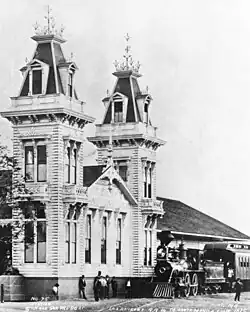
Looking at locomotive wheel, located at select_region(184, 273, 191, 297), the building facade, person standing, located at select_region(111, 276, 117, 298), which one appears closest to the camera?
the building facade

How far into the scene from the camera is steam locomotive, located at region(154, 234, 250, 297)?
45.5 m

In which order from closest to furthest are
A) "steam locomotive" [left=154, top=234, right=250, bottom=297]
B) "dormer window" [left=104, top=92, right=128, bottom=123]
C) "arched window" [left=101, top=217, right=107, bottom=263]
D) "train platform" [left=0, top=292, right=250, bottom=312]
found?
1. "train platform" [left=0, top=292, right=250, bottom=312]
2. "arched window" [left=101, top=217, right=107, bottom=263]
3. "steam locomotive" [left=154, top=234, right=250, bottom=297]
4. "dormer window" [left=104, top=92, right=128, bottom=123]

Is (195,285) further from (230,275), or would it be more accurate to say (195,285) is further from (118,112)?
(118,112)

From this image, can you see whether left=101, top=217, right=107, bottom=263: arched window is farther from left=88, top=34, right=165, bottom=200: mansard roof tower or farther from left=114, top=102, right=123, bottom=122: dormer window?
left=114, top=102, right=123, bottom=122: dormer window

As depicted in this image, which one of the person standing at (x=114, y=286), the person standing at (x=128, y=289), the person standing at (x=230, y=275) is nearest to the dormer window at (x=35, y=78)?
the person standing at (x=114, y=286)

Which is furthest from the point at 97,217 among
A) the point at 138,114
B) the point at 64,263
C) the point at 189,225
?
the point at 189,225

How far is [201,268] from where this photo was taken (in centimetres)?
4706

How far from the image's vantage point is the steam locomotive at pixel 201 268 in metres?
45.5

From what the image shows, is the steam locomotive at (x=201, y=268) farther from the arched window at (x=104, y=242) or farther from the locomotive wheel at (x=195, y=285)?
the arched window at (x=104, y=242)

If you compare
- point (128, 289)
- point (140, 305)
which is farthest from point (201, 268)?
point (140, 305)

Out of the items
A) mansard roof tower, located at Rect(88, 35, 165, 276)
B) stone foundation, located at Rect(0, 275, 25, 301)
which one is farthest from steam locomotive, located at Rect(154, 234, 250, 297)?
stone foundation, located at Rect(0, 275, 25, 301)

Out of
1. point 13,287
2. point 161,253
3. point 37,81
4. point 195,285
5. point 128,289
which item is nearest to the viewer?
point 13,287

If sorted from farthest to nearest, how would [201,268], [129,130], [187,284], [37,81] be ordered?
[129,130]
[201,268]
[187,284]
[37,81]

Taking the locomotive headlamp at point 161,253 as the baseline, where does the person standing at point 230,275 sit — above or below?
below
